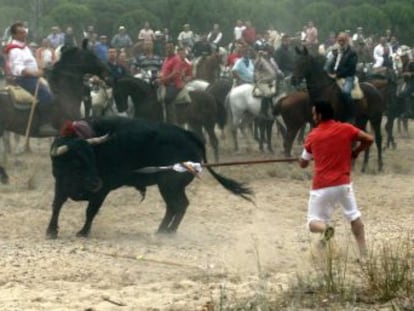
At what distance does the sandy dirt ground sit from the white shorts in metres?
0.50

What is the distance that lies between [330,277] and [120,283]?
2.19m

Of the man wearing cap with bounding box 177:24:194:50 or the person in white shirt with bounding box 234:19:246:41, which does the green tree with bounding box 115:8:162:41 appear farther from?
the person in white shirt with bounding box 234:19:246:41

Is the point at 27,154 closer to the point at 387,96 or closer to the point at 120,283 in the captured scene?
the point at 387,96

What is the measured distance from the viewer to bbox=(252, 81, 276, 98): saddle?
25859mm

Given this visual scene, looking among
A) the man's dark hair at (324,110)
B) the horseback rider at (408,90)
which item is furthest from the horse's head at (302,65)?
the man's dark hair at (324,110)

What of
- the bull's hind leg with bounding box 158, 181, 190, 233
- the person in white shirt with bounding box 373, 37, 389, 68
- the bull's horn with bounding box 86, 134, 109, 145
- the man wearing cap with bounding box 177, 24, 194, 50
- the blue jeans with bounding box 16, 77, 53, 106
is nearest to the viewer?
the bull's horn with bounding box 86, 134, 109, 145

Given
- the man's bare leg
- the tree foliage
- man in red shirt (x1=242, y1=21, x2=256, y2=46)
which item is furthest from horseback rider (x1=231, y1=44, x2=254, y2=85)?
the man's bare leg

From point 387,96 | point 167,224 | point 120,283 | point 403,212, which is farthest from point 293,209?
point 387,96

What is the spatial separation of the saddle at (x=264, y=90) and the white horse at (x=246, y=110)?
4.4 inches

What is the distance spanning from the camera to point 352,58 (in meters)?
22.6

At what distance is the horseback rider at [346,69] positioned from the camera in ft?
73.9

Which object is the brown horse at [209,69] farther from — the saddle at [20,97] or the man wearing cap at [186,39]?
the saddle at [20,97]

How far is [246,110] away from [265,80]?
0.79 m

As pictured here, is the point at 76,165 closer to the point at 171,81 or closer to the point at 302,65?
the point at 302,65
